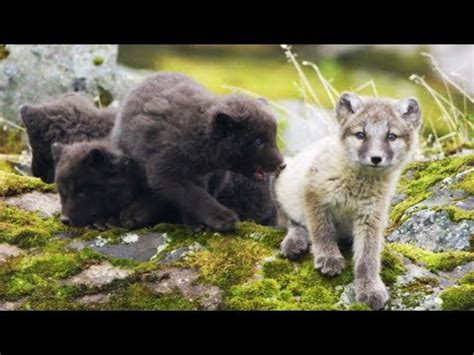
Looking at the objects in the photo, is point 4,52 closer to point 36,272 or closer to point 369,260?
point 36,272

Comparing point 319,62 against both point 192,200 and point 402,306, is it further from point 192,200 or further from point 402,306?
point 402,306

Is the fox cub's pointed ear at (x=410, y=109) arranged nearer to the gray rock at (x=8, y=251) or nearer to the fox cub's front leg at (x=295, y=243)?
the fox cub's front leg at (x=295, y=243)

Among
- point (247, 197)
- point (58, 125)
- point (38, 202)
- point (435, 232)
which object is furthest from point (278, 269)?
point (58, 125)

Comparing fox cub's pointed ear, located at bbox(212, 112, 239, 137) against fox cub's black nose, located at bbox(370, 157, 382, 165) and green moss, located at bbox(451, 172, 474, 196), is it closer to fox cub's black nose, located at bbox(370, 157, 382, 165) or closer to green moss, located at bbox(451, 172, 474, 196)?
→ fox cub's black nose, located at bbox(370, 157, 382, 165)

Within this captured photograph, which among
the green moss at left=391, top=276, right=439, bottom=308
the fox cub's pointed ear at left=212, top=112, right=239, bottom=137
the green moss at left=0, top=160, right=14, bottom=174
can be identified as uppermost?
the fox cub's pointed ear at left=212, top=112, right=239, bottom=137

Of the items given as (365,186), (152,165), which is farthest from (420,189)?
(152,165)


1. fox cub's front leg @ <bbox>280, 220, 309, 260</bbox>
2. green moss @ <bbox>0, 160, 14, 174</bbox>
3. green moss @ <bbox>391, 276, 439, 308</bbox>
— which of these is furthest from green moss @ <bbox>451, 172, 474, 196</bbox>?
green moss @ <bbox>0, 160, 14, 174</bbox>
